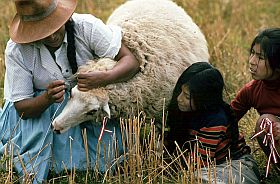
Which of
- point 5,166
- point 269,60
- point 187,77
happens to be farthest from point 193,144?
point 5,166

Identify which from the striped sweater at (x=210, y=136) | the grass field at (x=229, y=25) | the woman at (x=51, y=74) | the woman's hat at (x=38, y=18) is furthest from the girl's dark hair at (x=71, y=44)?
the grass field at (x=229, y=25)

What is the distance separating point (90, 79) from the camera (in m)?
3.91

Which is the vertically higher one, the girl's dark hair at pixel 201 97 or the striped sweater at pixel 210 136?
the girl's dark hair at pixel 201 97

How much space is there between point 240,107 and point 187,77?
507 mm

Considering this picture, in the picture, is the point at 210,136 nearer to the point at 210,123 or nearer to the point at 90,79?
the point at 210,123

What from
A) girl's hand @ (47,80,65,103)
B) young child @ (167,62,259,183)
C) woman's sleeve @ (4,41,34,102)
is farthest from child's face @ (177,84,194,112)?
woman's sleeve @ (4,41,34,102)

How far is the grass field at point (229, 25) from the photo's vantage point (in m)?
5.71

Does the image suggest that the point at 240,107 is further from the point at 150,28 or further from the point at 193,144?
the point at 150,28

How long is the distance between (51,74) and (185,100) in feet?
3.26

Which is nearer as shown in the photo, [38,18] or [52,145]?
[38,18]

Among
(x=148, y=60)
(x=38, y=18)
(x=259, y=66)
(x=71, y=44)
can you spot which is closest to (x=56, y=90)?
(x=71, y=44)

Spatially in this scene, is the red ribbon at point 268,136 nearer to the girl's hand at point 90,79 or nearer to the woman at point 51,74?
the woman at point 51,74

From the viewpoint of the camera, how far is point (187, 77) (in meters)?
4.01

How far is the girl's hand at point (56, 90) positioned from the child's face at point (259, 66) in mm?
1307
